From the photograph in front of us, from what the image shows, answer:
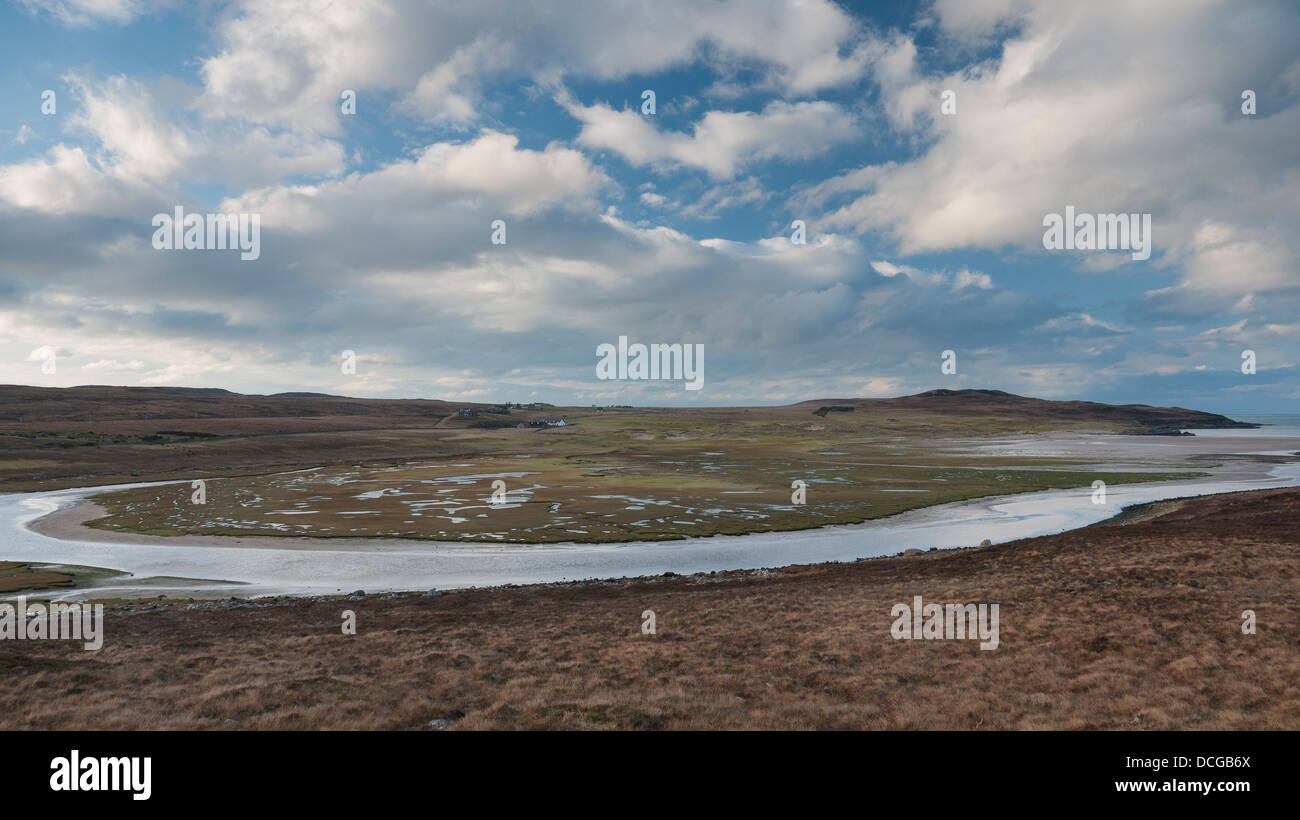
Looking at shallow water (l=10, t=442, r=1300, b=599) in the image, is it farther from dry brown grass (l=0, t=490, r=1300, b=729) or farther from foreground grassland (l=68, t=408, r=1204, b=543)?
dry brown grass (l=0, t=490, r=1300, b=729)

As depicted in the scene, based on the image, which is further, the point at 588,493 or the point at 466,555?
the point at 588,493

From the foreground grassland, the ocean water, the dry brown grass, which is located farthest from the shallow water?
the dry brown grass

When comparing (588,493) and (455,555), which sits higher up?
(588,493)

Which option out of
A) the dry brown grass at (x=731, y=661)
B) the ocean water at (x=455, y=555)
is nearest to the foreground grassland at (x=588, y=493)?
the ocean water at (x=455, y=555)

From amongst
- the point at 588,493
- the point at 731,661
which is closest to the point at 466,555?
the point at 588,493

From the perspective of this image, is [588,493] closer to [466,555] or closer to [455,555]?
[466,555]
